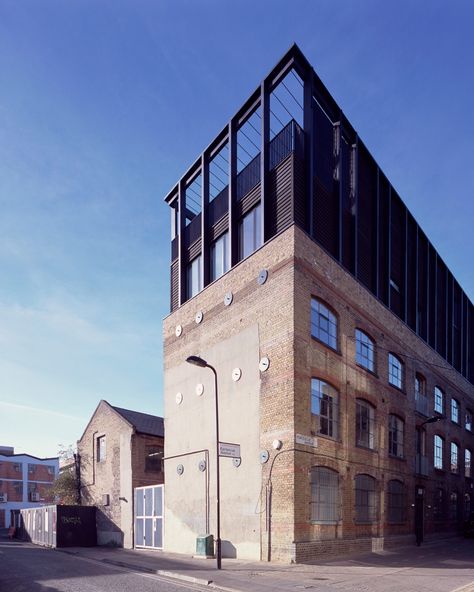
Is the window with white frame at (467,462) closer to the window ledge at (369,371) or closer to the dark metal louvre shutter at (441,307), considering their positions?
the dark metal louvre shutter at (441,307)

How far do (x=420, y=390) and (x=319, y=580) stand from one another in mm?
18731

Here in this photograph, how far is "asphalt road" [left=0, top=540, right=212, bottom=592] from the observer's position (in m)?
13.6

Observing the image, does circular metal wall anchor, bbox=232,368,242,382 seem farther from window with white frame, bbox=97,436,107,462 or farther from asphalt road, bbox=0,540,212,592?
window with white frame, bbox=97,436,107,462

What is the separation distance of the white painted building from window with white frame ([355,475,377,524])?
59.2m

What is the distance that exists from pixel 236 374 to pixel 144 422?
49.0 feet

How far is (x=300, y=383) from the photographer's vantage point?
62.8ft

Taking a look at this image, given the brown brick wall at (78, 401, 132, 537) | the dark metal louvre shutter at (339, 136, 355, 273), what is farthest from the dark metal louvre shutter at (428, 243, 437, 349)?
the brown brick wall at (78, 401, 132, 537)

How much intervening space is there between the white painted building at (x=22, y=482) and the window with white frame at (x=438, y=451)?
2168 inches

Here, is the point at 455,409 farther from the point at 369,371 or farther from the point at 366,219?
the point at 366,219

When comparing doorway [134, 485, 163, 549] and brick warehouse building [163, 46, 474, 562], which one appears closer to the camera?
brick warehouse building [163, 46, 474, 562]

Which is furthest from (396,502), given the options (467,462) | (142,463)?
(467,462)

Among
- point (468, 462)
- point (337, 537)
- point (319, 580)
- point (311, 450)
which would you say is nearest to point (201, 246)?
point (311, 450)

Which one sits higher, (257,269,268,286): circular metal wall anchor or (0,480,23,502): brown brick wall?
(257,269,268,286): circular metal wall anchor

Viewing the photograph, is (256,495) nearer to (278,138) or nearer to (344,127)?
(278,138)
